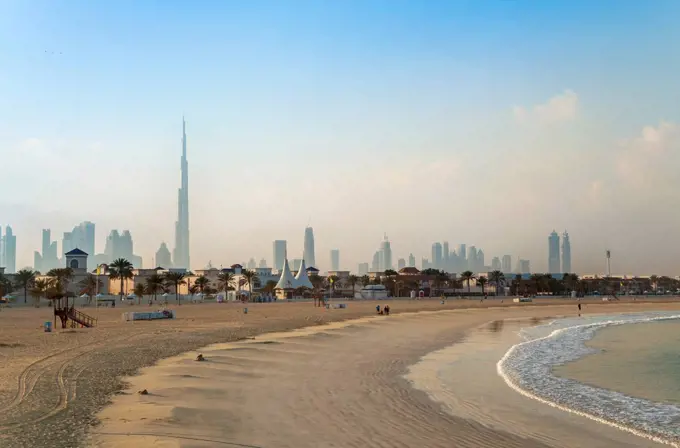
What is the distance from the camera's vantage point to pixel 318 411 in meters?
15.0

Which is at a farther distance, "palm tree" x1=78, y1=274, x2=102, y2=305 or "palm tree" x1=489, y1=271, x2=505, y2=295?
"palm tree" x1=489, y1=271, x2=505, y2=295

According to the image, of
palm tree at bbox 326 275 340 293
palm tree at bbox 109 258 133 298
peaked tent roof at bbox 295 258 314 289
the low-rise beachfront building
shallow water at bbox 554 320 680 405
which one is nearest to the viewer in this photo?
shallow water at bbox 554 320 680 405

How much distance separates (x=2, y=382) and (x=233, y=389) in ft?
22.0

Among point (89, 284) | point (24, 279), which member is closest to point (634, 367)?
point (89, 284)

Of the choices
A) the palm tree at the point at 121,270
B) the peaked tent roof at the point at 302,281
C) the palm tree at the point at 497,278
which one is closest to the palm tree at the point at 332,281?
the peaked tent roof at the point at 302,281

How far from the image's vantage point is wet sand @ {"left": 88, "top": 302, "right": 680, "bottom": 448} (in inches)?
478

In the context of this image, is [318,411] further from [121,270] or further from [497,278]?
[497,278]

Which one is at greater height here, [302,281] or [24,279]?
[24,279]

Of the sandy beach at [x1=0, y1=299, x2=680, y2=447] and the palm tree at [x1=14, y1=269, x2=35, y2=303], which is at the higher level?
the palm tree at [x1=14, y1=269, x2=35, y2=303]

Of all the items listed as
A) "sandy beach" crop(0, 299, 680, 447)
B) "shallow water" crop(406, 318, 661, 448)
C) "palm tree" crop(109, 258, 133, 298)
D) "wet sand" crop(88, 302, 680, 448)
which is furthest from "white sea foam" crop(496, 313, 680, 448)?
"palm tree" crop(109, 258, 133, 298)

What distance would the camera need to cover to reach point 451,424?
14086 mm

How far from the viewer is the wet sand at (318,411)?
12148 millimetres

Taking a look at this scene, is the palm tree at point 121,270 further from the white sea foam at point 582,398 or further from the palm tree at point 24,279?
the white sea foam at point 582,398

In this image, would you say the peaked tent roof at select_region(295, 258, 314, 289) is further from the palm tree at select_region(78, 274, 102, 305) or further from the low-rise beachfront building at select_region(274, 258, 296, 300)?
the palm tree at select_region(78, 274, 102, 305)
